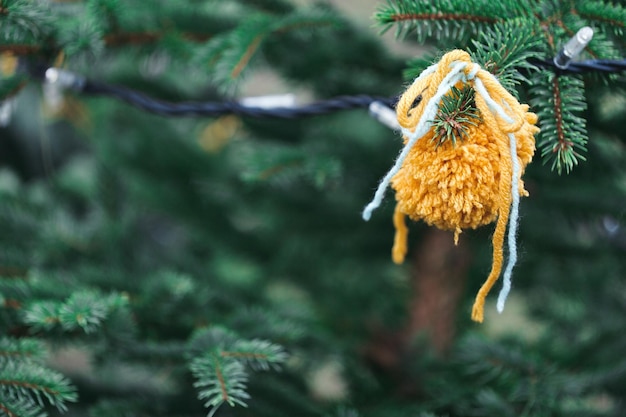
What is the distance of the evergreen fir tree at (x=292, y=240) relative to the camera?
83 cm

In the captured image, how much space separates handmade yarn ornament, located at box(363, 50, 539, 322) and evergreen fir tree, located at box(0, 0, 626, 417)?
33mm

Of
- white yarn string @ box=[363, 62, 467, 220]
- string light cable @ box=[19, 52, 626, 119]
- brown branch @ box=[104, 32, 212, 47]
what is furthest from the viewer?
brown branch @ box=[104, 32, 212, 47]

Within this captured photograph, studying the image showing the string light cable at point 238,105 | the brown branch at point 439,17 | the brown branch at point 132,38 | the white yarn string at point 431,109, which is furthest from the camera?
the brown branch at point 132,38

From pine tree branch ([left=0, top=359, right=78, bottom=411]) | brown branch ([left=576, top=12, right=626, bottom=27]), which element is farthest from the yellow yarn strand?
pine tree branch ([left=0, top=359, right=78, bottom=411])

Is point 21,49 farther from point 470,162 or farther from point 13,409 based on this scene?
point 470,162

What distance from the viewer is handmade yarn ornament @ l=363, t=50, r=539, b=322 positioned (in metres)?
0.68

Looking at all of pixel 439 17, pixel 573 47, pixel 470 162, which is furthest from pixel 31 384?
pixel 573 47

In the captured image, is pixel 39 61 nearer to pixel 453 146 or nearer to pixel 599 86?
pixel 453 146

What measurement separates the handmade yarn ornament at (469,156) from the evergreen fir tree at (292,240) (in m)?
0.03

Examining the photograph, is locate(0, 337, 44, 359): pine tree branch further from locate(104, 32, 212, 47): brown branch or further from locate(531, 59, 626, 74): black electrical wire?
locate(531, 59, 626, 74): black electrical wire

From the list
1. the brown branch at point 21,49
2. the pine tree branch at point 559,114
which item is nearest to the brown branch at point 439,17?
the pine tree branch at point 559,114

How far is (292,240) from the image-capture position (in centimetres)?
154

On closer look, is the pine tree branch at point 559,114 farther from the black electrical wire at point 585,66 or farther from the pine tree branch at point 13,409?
the pine tree branch at point 13,409

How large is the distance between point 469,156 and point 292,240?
902mm
